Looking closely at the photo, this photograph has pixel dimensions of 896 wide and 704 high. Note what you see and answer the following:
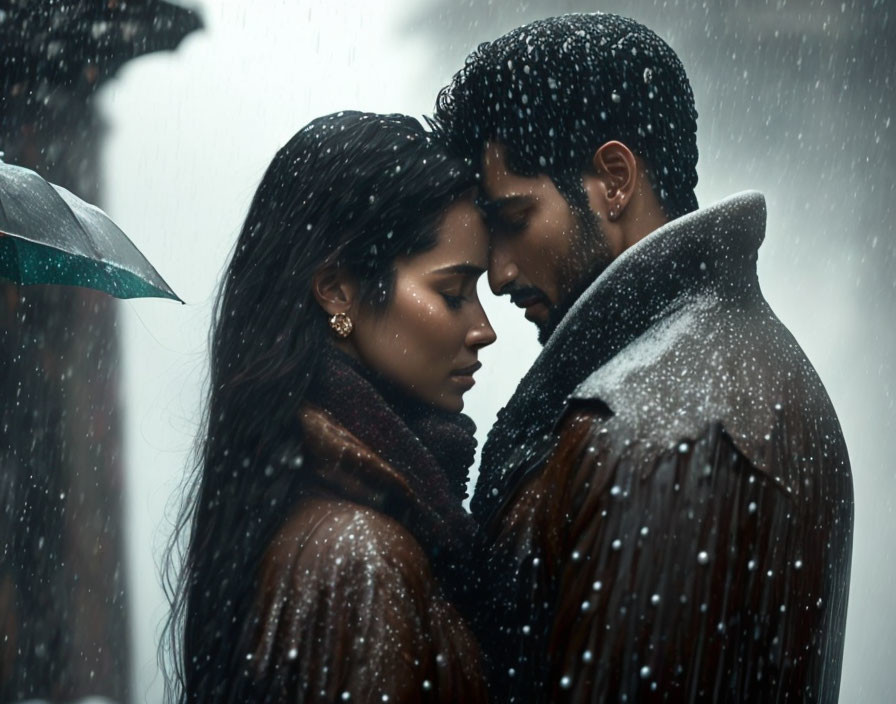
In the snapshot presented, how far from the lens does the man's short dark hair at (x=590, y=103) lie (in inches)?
37.0

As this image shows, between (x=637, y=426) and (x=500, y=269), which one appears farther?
(x=500, y=269)

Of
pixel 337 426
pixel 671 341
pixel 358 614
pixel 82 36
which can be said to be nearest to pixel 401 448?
pixel 337 426

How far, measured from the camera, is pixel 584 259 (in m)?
0.95

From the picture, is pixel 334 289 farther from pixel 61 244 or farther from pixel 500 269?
pixel 61 244

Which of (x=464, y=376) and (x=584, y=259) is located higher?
(x=584, y=259)

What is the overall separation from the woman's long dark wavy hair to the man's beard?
13cm

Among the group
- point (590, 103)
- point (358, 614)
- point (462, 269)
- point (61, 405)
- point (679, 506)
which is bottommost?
point (358, 614)

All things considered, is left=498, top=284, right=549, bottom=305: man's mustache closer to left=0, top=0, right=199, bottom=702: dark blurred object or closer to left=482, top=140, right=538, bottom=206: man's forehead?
left=482, top=140, right=538, bottom=206: man's forehead

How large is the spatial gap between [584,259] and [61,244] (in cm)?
58

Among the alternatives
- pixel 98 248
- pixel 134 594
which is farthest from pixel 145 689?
pixel 98 248

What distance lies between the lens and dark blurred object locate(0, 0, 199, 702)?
143 centimetres

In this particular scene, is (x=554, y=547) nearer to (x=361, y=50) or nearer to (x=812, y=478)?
(x=812, y=478)

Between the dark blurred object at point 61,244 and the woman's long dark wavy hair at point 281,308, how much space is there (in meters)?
0.24

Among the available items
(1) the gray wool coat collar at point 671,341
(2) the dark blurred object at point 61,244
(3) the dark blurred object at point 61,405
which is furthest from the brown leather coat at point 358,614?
(3) the dark blurred object at point 61,405
